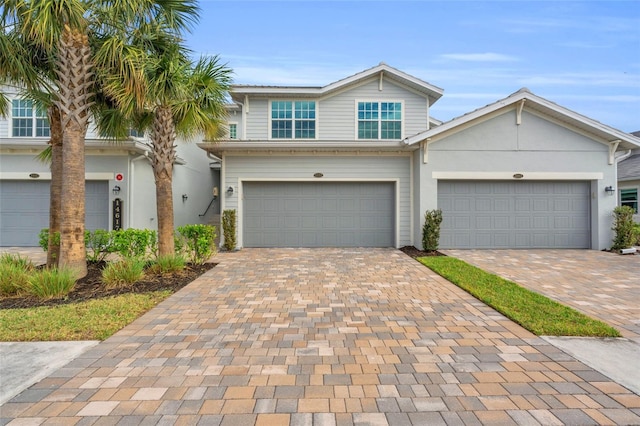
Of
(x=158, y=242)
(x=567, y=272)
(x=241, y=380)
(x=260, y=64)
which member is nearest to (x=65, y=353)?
(x=241, y=380)

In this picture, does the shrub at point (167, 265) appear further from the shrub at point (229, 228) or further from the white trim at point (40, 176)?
the white trim at point (40, 176)

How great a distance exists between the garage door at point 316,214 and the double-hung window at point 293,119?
2.28m

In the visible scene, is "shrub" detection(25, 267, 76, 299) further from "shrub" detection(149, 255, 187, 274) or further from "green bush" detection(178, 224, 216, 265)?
"green bush" detection(178, 224, 216, 265)

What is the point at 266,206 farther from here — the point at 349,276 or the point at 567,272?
the point at 567,272

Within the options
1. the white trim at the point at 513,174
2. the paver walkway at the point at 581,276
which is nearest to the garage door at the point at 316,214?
the white trim at the point at 513,174

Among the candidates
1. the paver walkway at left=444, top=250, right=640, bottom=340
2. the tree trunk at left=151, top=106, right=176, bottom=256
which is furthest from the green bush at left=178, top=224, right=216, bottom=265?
the paver walkway at left=444, top=250, right=640, bottom=340

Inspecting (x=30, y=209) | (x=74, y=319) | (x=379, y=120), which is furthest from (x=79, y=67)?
(x=379, y=120)

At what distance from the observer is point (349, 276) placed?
7121 millimetres

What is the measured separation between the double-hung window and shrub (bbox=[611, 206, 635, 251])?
405 inches

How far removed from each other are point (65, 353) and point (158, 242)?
4.29m

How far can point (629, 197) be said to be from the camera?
1541 centimetres

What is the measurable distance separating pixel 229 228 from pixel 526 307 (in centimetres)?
859

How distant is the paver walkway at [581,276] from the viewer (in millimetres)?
4887

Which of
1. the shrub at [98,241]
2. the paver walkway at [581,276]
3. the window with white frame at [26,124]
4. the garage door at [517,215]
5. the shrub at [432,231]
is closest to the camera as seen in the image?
the paver walkway at [581,276]
